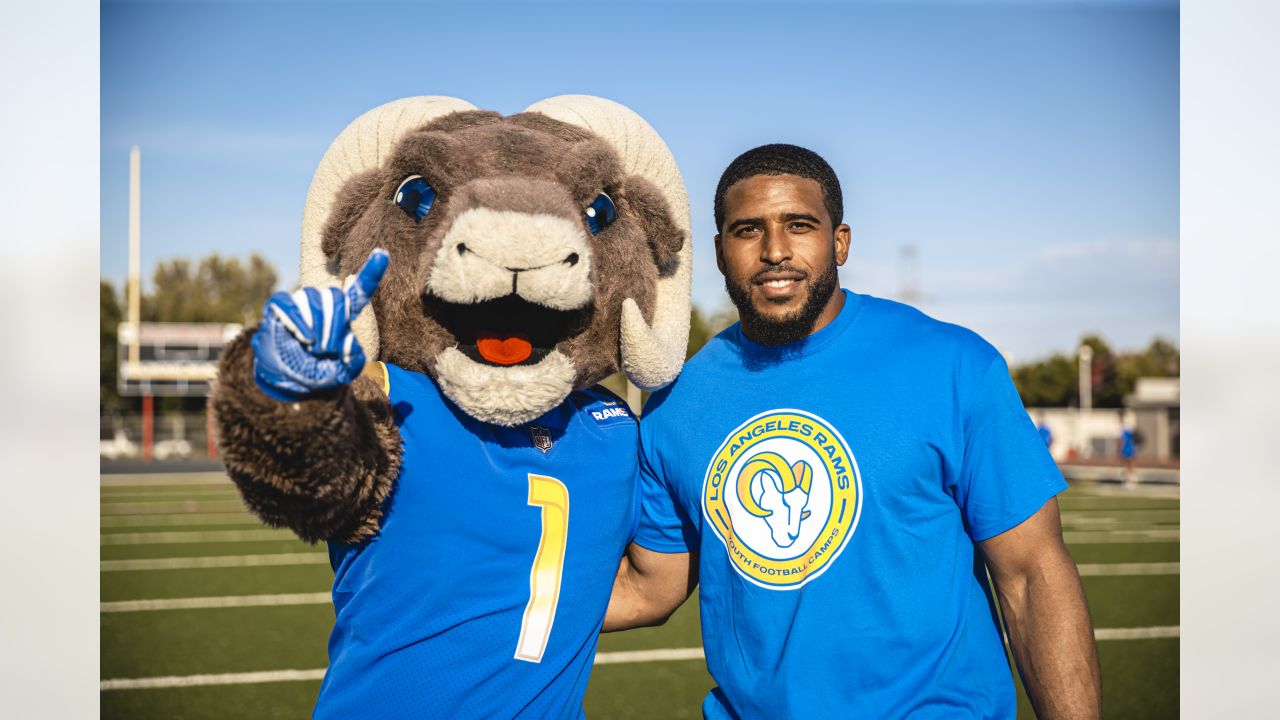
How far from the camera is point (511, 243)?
1.94 metres

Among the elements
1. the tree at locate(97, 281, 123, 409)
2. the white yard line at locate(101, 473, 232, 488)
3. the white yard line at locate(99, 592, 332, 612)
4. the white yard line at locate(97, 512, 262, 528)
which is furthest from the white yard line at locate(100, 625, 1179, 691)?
the tree at locate(97, 281, 123, 409)

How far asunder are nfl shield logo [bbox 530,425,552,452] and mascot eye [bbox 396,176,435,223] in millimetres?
495

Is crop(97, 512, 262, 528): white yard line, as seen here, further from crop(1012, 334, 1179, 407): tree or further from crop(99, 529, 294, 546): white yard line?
crop(1012, 334, 1179, 407): tree

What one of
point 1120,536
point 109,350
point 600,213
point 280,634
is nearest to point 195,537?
point 280,634

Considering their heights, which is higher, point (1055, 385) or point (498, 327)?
point (498, 327)

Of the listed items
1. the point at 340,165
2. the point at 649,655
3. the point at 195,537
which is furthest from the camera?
the point at 195,537

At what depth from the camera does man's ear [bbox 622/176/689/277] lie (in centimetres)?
234

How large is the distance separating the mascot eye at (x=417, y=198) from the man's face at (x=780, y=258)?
27.2 inches

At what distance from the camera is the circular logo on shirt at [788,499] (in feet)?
7.29

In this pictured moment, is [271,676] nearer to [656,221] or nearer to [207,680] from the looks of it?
[207,680]

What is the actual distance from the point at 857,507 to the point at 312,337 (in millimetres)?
1193

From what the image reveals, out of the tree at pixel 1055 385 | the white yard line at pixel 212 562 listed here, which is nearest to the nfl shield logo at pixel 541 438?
the white yard line at pixel 212 562

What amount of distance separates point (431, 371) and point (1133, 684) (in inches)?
220
